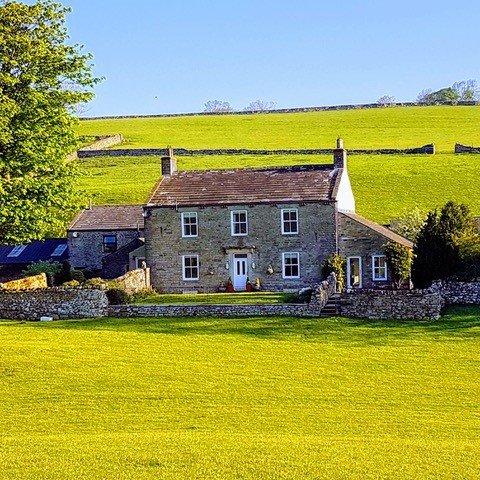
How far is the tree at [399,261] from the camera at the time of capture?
48.0m

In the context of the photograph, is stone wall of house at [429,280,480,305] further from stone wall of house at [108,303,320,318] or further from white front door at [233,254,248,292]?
white front door at [233,254,248,292]

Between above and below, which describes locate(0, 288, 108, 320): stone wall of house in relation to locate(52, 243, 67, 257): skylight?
below

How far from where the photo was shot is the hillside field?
252 ft

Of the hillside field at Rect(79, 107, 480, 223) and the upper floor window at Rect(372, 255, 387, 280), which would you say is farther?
the hillside field at Rect(79, 107, 480, 223)

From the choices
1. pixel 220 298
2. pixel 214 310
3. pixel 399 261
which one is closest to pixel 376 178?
pixel 399 261

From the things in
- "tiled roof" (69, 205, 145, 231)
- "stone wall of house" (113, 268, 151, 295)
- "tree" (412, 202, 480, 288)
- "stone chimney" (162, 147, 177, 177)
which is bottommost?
"stone wall of house" (113, 268, 151, 295)

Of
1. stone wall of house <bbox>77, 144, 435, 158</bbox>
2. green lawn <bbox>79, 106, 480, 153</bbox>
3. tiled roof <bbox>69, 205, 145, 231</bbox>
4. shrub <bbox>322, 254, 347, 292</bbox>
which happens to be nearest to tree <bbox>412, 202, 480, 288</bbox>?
shrub <bbox>322, 254, 347, 292</bbox>

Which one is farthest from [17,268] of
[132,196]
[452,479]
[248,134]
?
[248,134]

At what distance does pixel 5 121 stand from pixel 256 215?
16239mm

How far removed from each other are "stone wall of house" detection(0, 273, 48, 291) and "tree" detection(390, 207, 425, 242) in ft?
77.5

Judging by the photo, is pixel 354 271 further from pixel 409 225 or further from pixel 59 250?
pixel 59 250

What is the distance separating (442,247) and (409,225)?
21.6 metres

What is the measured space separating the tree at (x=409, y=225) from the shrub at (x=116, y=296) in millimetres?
23742

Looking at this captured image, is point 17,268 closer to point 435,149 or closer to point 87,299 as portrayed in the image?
point 87,299
